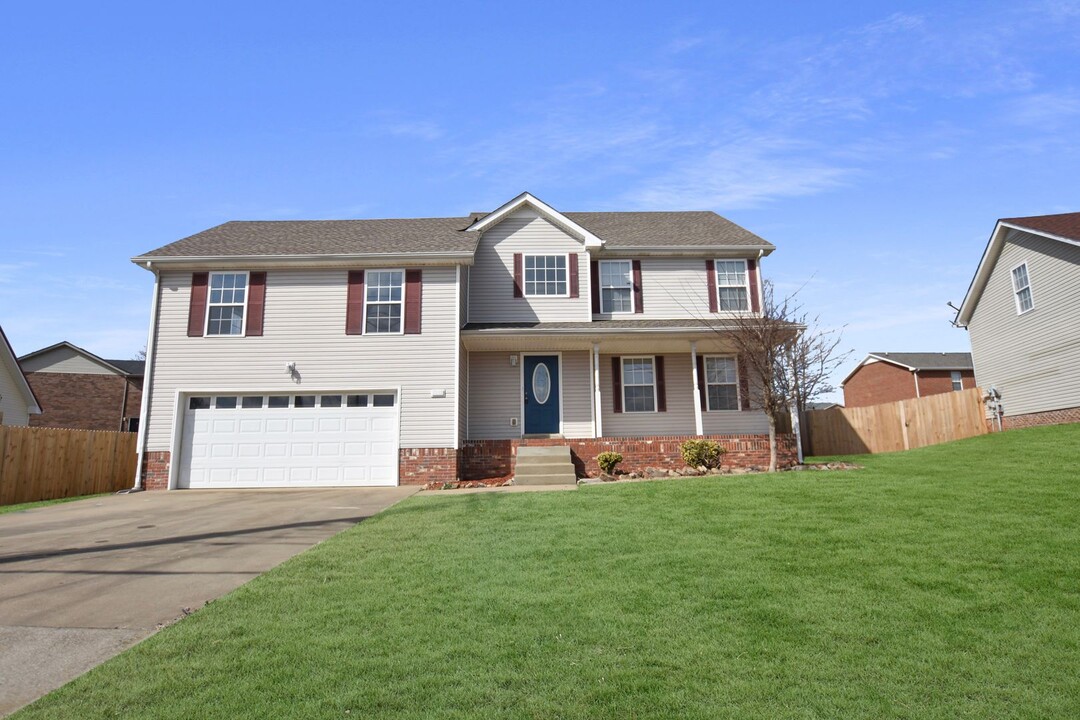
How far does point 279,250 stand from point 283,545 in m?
10.7

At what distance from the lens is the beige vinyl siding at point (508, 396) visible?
664 inches

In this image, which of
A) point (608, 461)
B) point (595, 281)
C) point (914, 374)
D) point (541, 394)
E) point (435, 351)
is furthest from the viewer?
point (914, 374)

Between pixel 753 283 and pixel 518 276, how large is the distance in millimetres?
6850

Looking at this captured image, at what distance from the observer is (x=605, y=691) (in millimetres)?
3504

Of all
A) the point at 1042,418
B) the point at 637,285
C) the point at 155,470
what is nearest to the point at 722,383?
the point at 637,285

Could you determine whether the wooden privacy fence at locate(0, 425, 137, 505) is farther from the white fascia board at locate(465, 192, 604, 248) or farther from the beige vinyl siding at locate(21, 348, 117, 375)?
the beige vinyl siding at locate(21, 348, 117, 375)

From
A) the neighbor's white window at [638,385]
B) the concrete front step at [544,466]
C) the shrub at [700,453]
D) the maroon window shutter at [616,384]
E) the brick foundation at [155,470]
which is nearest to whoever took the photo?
the concrete front step at [544,466]

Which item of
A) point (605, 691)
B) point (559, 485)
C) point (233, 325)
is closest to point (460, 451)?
point (559, 485)

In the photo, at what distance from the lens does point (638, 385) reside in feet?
57.2

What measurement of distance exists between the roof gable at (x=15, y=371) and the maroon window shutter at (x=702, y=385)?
22.9 m

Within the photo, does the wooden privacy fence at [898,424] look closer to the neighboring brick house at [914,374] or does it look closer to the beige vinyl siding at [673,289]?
the beige vinyl siding at [673,289]

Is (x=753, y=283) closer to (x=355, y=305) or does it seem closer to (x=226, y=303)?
(x=355, y=305)

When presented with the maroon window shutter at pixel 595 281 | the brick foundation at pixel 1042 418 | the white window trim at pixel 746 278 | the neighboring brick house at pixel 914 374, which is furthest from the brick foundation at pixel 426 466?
the neighboring brick house at pixel 914 374

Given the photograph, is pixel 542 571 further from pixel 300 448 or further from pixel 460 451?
pixel 300 448
